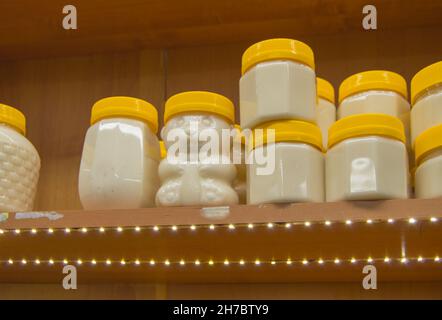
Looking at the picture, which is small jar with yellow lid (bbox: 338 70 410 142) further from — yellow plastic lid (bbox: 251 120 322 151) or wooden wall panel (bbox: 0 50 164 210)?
wooden wall panel (bbox: 0 50 164 210)

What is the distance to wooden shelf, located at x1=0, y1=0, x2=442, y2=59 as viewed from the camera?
123cm

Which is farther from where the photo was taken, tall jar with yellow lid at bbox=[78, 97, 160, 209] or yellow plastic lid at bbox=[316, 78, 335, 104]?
yellow plastic lid at bbox=[316, 78, 335, 104]

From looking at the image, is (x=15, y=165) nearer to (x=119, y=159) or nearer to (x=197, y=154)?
(x=119, y=159)

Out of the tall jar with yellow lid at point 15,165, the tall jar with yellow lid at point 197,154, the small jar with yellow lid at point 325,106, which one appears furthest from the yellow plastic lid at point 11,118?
the small jar with yellow lid at point 325,106

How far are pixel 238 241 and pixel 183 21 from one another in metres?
0.51

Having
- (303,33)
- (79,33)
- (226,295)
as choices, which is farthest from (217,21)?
(226,295)

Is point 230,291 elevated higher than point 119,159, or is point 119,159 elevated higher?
point 119,159

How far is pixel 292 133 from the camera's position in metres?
0.90

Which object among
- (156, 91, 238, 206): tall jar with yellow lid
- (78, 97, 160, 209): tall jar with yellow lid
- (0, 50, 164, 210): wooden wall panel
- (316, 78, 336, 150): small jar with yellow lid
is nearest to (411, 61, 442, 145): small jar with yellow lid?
(316, 78, 336, 150): small jar with yellow lid

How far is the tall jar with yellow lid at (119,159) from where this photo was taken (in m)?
0.96

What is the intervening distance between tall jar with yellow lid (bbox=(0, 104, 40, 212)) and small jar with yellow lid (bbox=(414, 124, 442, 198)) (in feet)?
1.86

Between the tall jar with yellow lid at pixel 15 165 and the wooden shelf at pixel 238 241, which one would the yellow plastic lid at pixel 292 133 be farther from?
the tall jar with yellow lid at pixel 15 165

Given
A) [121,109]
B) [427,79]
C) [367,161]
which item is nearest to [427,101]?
[427,79]
